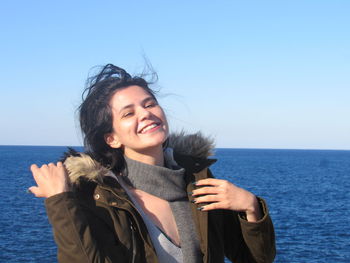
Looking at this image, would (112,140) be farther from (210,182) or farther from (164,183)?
(210,182)

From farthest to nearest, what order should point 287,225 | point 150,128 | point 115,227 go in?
point 287,225, point 150,128, point 115,227

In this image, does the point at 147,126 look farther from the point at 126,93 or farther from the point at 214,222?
the point at 214,222

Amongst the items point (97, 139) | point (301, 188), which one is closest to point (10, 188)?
point (301, 188)

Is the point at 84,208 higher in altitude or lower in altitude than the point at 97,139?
lower

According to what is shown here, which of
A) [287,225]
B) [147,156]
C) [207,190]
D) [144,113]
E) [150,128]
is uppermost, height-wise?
[144,113]

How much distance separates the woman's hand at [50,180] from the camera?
2887mm

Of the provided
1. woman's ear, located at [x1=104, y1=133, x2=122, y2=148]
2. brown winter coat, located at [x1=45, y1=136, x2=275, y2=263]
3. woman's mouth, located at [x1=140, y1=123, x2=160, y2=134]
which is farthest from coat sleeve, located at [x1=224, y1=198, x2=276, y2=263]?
woman's ear, located at [x1=104, y1=133, x2=122, y2=148]

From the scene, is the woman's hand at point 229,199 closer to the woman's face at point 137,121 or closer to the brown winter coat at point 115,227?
the brown winter coat at point 115,227

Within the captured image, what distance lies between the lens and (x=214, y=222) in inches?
128

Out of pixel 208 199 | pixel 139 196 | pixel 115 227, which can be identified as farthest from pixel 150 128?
pixel 115 227

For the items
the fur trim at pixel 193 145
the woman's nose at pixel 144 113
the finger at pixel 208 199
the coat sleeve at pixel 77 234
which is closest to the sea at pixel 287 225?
the fur trim at pixel 193 145

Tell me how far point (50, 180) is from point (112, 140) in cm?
69

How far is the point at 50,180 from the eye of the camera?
9.57 ft

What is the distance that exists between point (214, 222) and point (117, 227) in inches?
30.6
